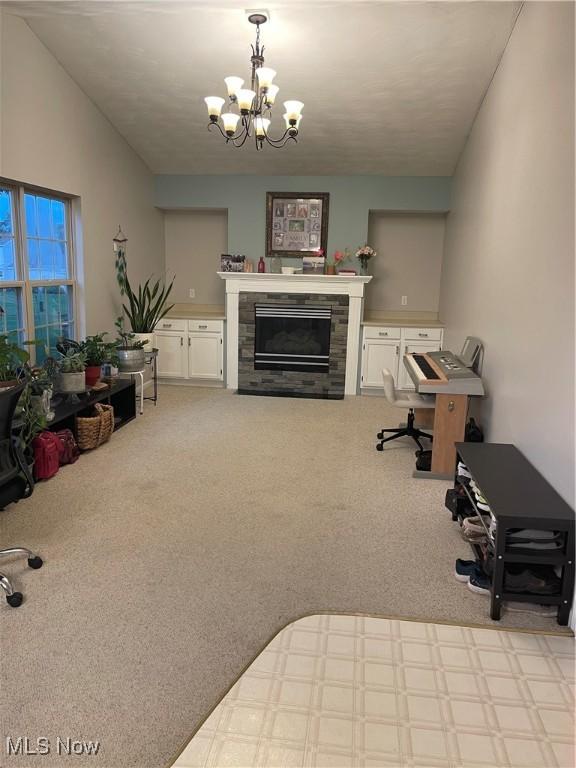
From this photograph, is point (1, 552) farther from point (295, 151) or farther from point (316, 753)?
point (295, 151)

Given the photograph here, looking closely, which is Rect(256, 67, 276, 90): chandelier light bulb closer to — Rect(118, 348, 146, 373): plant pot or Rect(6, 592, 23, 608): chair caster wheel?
Rect(118, 348, 146, 373): plant pot

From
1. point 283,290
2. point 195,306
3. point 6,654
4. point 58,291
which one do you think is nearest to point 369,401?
point 283,290

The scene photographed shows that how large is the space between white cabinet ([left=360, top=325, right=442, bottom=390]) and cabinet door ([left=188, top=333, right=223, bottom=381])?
1625 millimetres

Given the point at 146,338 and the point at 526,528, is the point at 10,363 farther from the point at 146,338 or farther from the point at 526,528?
the point at 526,528

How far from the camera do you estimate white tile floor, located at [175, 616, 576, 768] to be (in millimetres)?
1677

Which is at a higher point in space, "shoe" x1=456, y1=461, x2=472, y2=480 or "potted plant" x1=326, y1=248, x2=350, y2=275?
"potted plant" x1=326, y1=248, x2=350, y2=275

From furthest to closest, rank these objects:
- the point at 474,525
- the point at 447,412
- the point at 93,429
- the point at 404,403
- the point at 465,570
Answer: the point at 404,403 < the point at 93,429 < the point at 447,412 < the point at 474,525 < the point at 465,570

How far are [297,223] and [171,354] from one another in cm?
204

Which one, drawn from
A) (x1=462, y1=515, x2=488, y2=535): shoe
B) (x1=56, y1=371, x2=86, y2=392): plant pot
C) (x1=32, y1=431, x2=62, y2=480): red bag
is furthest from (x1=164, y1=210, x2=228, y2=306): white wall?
(x1=462, y1=515, x2=488, y2=535): shoe

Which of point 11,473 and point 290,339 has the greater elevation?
point 290,339

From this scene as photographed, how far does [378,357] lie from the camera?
622 cm

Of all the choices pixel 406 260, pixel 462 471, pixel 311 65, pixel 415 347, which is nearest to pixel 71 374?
pixel 462 471

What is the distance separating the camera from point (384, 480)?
389cm

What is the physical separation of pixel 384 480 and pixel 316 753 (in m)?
2.33
